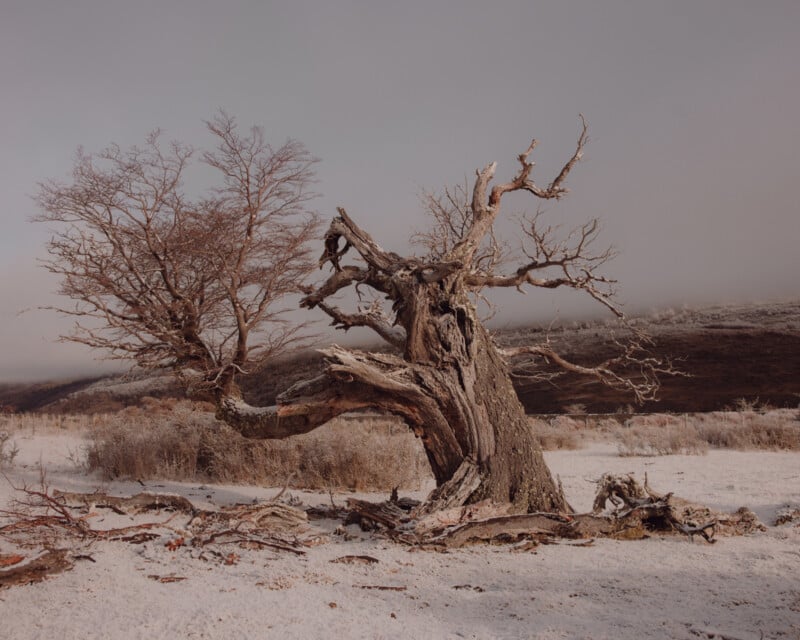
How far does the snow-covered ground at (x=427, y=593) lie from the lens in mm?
2723

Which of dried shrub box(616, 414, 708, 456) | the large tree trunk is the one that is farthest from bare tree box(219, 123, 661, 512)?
dried shrub box(616, 414, 708, 456)

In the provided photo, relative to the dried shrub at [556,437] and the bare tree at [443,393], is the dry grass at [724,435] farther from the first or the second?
the bare tree at [443,393]

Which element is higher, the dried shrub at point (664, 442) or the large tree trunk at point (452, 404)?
the large tree trunk at point (452, 404)

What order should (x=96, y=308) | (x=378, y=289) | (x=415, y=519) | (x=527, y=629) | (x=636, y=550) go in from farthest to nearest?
(x=96, y=308), (x=378, y=289), (x=415, y=519), (x=636, y=550), (x=527, y=629)

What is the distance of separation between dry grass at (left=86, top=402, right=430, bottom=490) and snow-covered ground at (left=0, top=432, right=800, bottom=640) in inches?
138

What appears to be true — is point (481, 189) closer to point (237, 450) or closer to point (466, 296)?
point (466, 296)

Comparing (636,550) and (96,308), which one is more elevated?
(96,308)

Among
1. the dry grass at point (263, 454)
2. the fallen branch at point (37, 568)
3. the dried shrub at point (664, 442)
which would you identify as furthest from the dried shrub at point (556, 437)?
the fallen branch at point (37, 568)

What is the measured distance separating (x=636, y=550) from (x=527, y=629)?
2095mm

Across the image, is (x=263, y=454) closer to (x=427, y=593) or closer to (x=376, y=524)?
(x=376, y=524)

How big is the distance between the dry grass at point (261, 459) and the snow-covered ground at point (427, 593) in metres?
3.51

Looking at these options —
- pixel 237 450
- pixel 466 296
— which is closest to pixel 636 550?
pixel 466 296

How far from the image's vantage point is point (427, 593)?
3.36 m

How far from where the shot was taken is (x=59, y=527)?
15.0 ft
